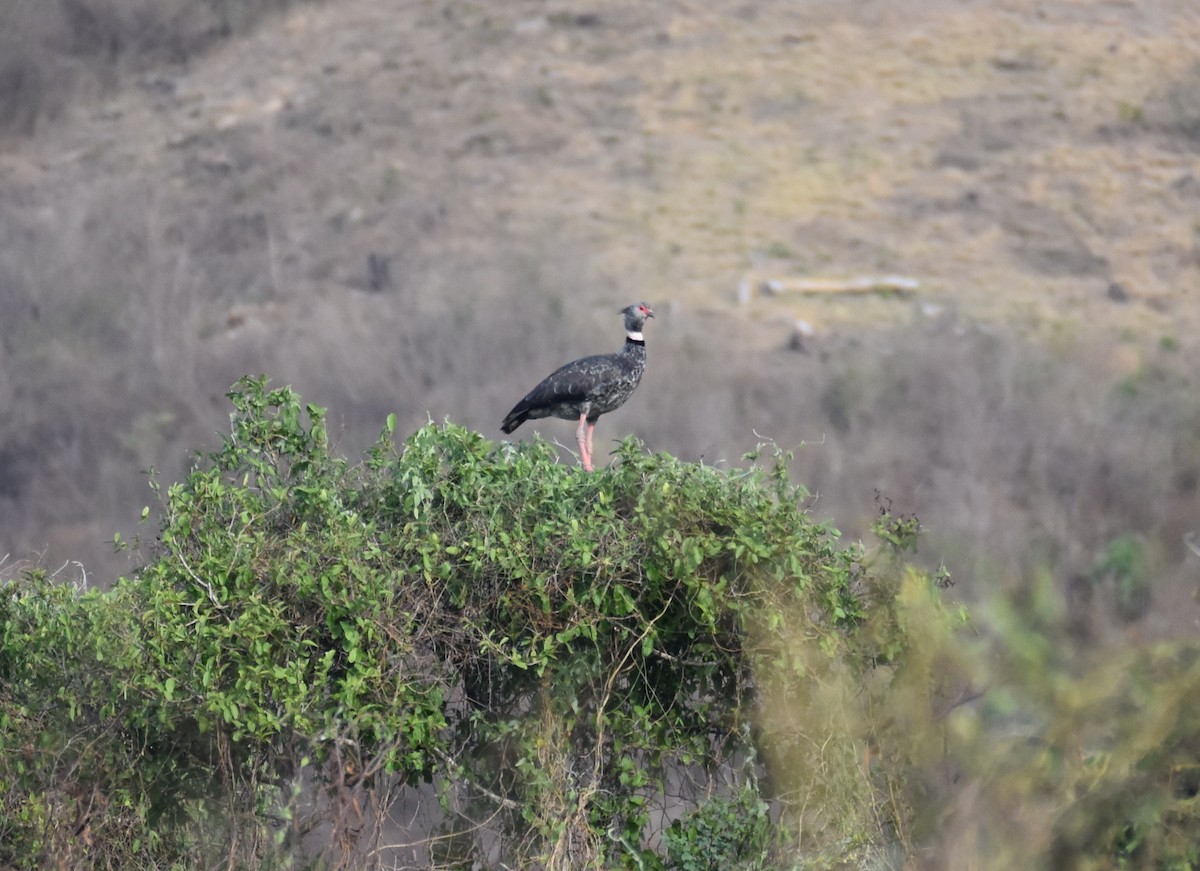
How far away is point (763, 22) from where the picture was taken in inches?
1353

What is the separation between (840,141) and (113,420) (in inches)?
569

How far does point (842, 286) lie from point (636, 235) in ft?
13.1

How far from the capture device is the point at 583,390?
33.1ft

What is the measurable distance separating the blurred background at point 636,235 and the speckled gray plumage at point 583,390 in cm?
1111

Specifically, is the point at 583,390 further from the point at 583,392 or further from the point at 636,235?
the point at 636,235

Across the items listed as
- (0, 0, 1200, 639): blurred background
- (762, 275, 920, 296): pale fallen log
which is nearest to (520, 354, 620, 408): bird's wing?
(0, 0, 1200, 639): blurred background

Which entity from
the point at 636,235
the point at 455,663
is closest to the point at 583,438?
the point at 455,663

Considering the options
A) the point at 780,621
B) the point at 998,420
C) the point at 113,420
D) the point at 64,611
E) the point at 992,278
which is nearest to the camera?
the point at 780,621

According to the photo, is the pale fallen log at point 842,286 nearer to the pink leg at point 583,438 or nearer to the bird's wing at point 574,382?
the pink leg at point 583,438

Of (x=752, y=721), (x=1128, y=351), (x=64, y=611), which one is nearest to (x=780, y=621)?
(x=752, y=721)

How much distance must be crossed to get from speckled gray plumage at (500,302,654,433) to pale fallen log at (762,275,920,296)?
60.9ft

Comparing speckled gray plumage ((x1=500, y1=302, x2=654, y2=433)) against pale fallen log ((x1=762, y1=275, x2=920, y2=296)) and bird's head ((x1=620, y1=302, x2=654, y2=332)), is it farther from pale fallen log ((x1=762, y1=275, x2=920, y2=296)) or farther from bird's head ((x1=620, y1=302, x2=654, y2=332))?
pale fallen log ((x1=762, y1=275, x2=920, y2=296))

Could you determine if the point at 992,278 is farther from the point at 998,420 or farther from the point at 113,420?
the point at 113,420

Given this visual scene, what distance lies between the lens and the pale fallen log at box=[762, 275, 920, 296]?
28578 millimetres
